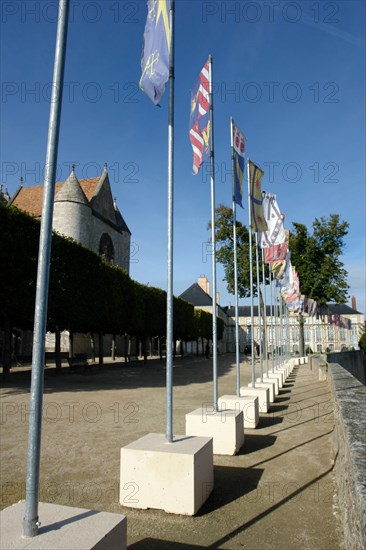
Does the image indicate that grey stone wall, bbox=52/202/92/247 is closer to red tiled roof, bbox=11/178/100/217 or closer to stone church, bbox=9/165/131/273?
stone church, bbox=9/165/131/273

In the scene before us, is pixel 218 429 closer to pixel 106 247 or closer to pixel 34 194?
pixel 106 247

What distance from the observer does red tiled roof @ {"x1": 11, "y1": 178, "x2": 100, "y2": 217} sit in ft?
156

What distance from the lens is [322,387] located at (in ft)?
52.7

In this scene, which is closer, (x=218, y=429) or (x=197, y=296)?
(x=218, y=429)

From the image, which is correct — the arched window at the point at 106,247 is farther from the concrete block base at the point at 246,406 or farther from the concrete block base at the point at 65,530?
the concrete block base at the point at 65,530

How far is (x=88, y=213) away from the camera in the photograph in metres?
44.2

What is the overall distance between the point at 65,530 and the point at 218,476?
341 centimetres

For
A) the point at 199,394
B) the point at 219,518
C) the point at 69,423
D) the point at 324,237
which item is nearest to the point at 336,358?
the point at 324,237

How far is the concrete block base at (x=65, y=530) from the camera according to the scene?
2.33 meters

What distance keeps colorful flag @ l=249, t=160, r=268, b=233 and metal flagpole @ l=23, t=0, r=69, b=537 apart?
880cm

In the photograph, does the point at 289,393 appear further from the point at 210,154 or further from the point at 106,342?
the point at 106,342

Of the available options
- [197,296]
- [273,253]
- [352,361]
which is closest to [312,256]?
[352,361]

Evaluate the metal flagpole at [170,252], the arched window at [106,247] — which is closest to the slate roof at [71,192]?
the arched window at [106,247]

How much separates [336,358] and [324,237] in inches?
522
